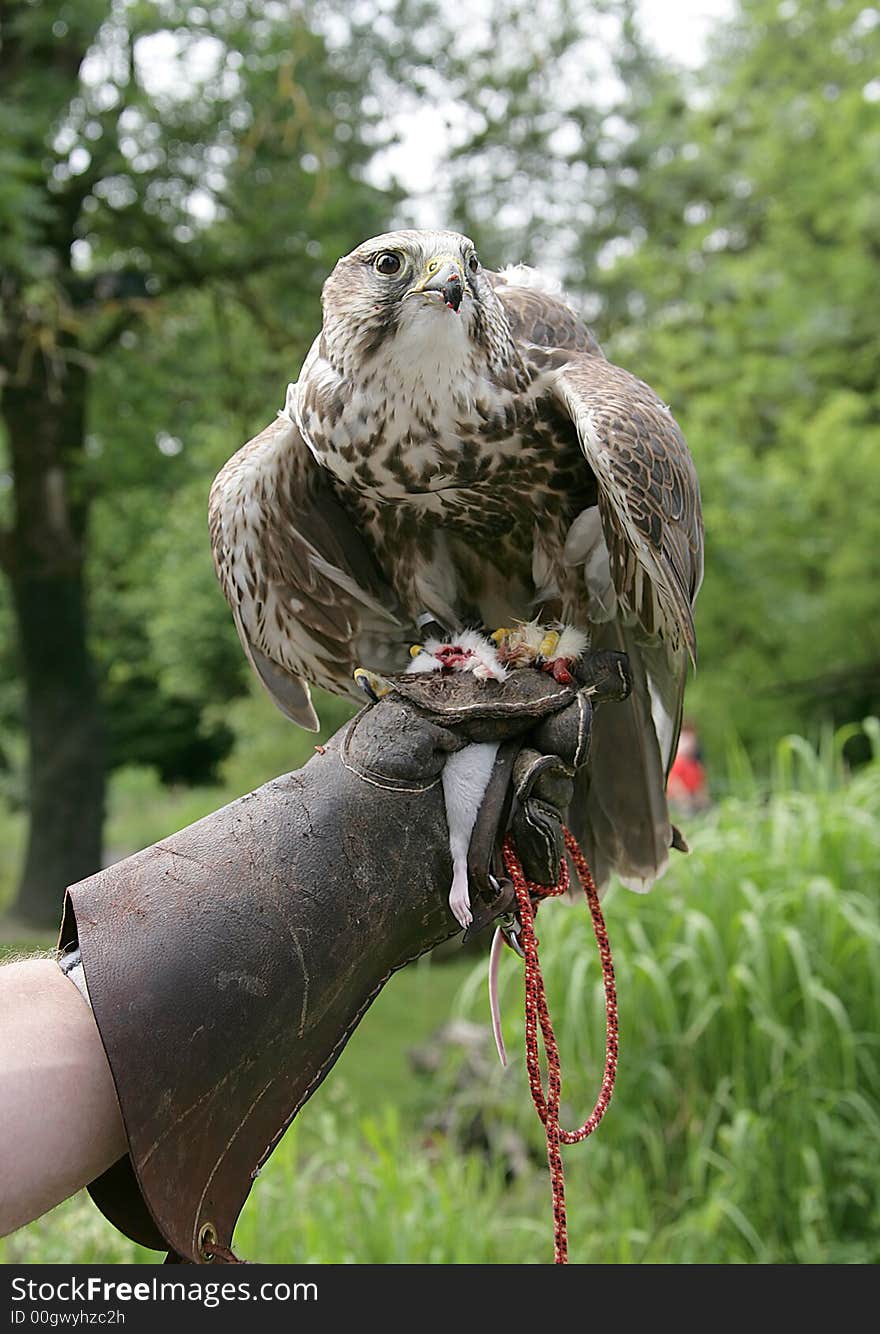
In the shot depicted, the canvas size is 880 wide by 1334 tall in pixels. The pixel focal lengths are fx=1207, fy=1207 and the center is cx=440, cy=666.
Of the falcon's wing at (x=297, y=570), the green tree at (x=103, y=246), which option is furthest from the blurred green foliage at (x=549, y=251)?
the falcon's wing at (x=297, y=570)

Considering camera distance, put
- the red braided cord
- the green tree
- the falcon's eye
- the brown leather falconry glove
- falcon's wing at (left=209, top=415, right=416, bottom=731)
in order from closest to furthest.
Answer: the brown leather falconry glove < the red braided cord < the falcon's eye < falcon's wing at (left=209, top=415, right=416, bottom=731) < the green tree

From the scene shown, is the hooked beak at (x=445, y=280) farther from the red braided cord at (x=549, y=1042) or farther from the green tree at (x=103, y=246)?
the green tree at (x=103, y=246)

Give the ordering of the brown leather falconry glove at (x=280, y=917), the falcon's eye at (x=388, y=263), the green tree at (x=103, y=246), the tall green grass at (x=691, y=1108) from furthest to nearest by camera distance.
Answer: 1. the green tree at (x=103, y=246)
2. the tall green grass at (x=691, y=1108)
3. the falcon's eye at (x=388, y=263)
4. the brown leather falconry glove at (x=280, y=917)

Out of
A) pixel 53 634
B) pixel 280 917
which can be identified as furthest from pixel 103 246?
pixel 280 917

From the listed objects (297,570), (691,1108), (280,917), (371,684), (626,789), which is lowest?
(691,1108)

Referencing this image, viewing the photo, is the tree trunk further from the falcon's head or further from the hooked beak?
the hooked beak

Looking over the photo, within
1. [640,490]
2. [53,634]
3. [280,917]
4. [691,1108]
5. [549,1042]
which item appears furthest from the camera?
[53,634]

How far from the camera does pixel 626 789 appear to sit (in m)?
2.08

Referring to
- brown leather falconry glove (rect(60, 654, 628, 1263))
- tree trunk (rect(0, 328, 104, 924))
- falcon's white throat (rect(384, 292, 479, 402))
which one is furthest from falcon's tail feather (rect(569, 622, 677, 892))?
tree trunk (rect(0, 328, 104, 924))

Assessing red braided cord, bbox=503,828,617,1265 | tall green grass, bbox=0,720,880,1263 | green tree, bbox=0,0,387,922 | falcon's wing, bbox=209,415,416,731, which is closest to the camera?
red braided cord, bbox=503,828,617,1265

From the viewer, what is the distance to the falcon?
181cm

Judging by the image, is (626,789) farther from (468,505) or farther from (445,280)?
(445,280)

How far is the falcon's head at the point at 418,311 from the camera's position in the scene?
178 centimetres

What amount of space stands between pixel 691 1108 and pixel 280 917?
2.54 meters
